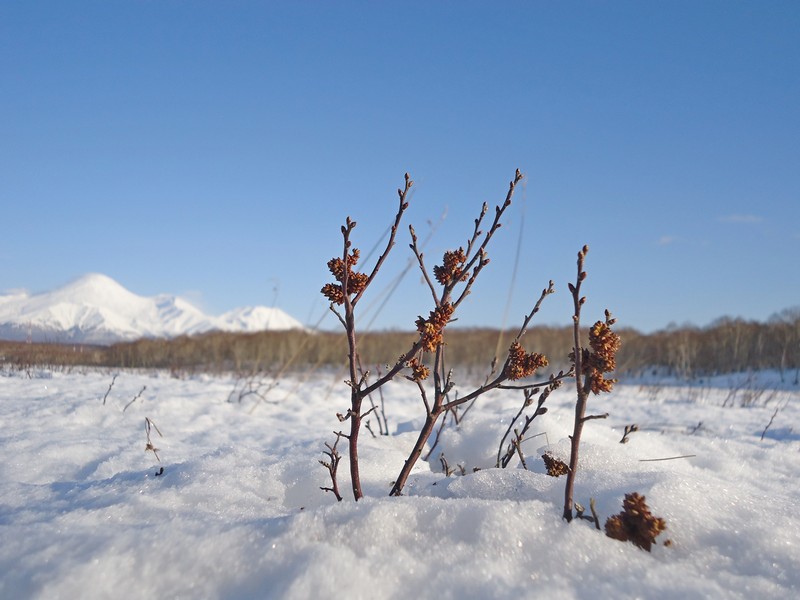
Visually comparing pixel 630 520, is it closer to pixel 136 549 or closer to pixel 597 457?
pixel 597 457

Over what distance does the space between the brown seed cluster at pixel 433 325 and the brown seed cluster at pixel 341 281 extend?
201mm

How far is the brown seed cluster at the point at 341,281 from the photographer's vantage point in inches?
61.8

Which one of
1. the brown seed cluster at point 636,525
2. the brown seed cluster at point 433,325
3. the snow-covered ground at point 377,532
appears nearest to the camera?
the snow-covered ground at point 377,532

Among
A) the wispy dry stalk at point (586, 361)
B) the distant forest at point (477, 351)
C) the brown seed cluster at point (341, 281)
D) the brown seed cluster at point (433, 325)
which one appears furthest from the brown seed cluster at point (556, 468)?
the distant forest at point (477, 351)

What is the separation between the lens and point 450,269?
164 cm

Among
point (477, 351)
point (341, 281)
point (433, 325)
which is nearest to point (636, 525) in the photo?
point (433, 325)

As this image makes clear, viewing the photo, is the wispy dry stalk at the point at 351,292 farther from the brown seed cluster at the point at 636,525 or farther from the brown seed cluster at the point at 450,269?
the brown seed cluster at the point at 636,525

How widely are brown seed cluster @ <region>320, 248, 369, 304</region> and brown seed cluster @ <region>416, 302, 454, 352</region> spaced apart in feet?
0.66

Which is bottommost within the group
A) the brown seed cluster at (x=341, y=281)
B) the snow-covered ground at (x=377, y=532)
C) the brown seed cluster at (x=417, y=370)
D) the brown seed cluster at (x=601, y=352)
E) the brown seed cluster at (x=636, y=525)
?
the snow-covered ground at (x=377, y=532)

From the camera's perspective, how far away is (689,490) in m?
1.53

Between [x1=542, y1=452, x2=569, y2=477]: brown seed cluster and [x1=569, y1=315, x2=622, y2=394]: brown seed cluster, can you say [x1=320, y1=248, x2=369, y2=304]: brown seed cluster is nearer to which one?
[x1=569, y1=315, x2=622, y2=394]: brown seed cluster

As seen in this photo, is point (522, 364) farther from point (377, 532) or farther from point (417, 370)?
point (377, 532)

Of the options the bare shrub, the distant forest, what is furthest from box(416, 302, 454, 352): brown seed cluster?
the distant forest

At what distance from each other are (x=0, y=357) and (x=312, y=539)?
649 centimetres
